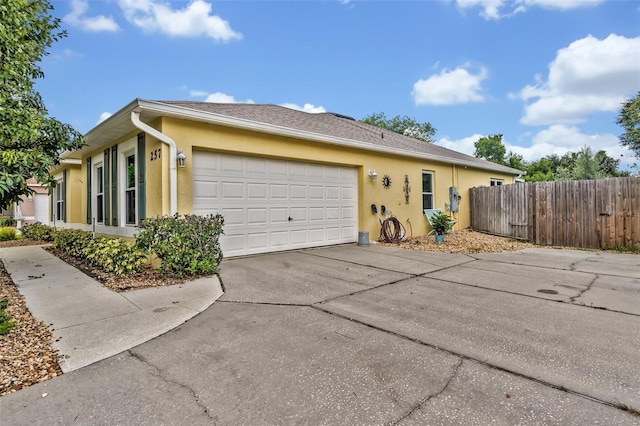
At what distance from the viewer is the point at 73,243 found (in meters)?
7.95

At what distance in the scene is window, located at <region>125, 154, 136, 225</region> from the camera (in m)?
7.02

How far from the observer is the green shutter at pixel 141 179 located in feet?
21.1

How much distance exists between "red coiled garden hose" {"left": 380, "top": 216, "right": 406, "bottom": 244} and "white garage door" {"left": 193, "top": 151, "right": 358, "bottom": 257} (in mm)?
870

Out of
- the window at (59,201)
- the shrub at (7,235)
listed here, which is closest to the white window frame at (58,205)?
the window at (59,201)

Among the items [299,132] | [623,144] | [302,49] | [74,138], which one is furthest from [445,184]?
[623,144]

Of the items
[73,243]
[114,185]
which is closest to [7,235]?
[73,243]

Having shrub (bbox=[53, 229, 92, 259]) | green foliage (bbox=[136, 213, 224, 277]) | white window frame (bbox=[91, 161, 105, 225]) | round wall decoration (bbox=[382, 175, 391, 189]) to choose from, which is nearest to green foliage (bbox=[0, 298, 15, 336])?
green foliage (bbox=[136, 213, 224, 277])

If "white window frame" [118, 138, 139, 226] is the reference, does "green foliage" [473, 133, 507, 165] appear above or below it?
above

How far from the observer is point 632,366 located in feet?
8.00

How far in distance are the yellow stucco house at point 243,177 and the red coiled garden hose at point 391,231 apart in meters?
0.22

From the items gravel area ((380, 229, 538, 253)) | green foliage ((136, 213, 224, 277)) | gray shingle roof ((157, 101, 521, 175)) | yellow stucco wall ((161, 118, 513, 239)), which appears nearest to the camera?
green foliage ((136, 213, 224, 277))

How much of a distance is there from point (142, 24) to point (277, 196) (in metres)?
7.90

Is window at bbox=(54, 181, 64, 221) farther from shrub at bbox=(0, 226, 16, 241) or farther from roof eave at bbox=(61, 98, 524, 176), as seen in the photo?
roof eave at bbox=(61, 98, 524, 176)

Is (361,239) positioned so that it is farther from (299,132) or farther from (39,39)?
(39,39)
